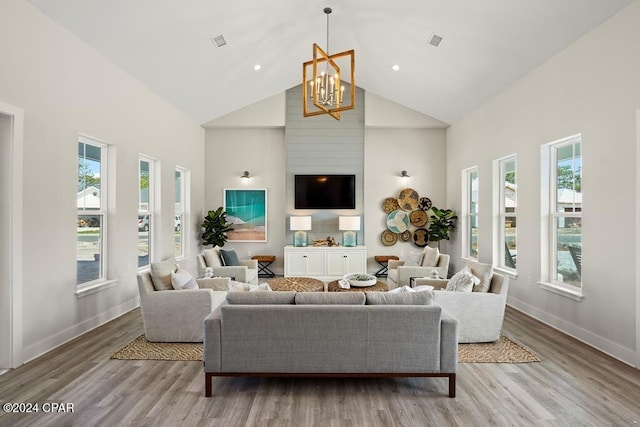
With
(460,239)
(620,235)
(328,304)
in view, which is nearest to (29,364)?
(328,304)

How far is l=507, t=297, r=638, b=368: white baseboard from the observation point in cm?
363

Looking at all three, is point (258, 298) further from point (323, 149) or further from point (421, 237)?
point (421, 237)

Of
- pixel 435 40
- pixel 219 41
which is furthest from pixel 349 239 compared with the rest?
pixel 219 41

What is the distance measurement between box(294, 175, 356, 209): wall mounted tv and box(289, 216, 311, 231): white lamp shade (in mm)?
438

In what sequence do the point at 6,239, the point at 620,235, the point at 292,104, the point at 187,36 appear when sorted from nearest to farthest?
the point at 6,239, the point at 620,235, the point at 187,36, the point at 292,104

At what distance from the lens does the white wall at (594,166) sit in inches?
143

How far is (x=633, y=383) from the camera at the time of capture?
3.18 meters

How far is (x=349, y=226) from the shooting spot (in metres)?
8.07

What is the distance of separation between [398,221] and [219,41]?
16.5 ft

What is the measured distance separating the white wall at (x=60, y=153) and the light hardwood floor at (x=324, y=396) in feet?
1.97

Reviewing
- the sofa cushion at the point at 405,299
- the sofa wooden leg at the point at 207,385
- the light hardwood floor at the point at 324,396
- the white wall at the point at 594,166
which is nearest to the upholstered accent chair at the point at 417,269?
the white wall at the point at 594,166

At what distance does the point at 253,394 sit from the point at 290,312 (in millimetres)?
671

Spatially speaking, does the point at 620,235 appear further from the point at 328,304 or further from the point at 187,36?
the point at 187,36

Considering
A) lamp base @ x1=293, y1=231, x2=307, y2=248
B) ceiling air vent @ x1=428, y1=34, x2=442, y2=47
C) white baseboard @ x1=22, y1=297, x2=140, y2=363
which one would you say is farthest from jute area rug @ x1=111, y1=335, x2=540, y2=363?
lamp base @ x1=293, y1=231, x2=307, y2=248
